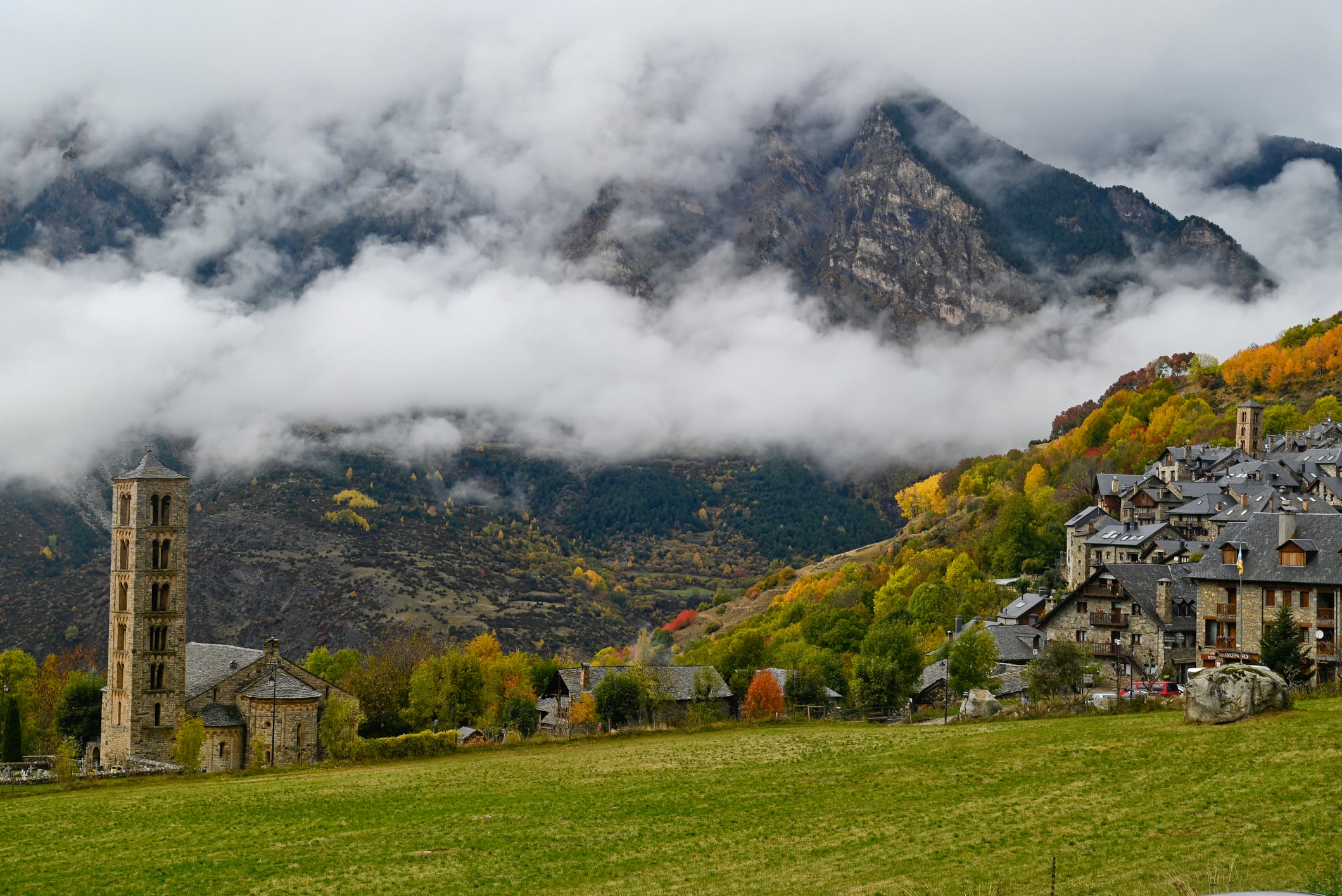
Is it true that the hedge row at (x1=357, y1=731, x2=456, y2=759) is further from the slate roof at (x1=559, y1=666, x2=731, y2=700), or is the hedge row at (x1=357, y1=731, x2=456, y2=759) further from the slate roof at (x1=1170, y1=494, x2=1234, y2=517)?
the slate roof at (x1=1170, y1=494, x2=1234, y2=517)

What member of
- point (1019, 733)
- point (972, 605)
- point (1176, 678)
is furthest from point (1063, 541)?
point (1019, 733)

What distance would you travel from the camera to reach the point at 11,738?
81.0 meters

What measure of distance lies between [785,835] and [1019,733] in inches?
642

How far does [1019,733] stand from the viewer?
47.0m

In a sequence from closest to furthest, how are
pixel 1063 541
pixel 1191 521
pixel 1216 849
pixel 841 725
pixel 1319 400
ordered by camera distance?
pixel 1216 849, pixel 841 725, pixel 1191 521, pixel 1063 541, pixel 1319 400

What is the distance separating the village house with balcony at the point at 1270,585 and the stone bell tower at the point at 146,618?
6829 cm

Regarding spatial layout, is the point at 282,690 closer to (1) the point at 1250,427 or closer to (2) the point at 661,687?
(2) the point at 661,687

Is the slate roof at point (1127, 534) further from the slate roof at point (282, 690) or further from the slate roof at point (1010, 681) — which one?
the slate roof at point (282, 690)

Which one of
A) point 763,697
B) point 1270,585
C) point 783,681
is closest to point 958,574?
point 783,681

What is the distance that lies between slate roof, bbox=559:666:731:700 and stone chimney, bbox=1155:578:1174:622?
3391 centimetres

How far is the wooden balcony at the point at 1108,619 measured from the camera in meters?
83.3

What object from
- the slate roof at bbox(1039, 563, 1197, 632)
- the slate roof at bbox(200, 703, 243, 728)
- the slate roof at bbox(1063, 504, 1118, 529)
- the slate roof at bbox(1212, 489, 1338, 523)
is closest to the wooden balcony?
the slate roof at bbox(1039, 563, 1197, 632)

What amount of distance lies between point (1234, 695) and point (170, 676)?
242 feet

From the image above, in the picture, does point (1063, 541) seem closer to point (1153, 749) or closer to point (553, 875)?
point (1153, 749)
